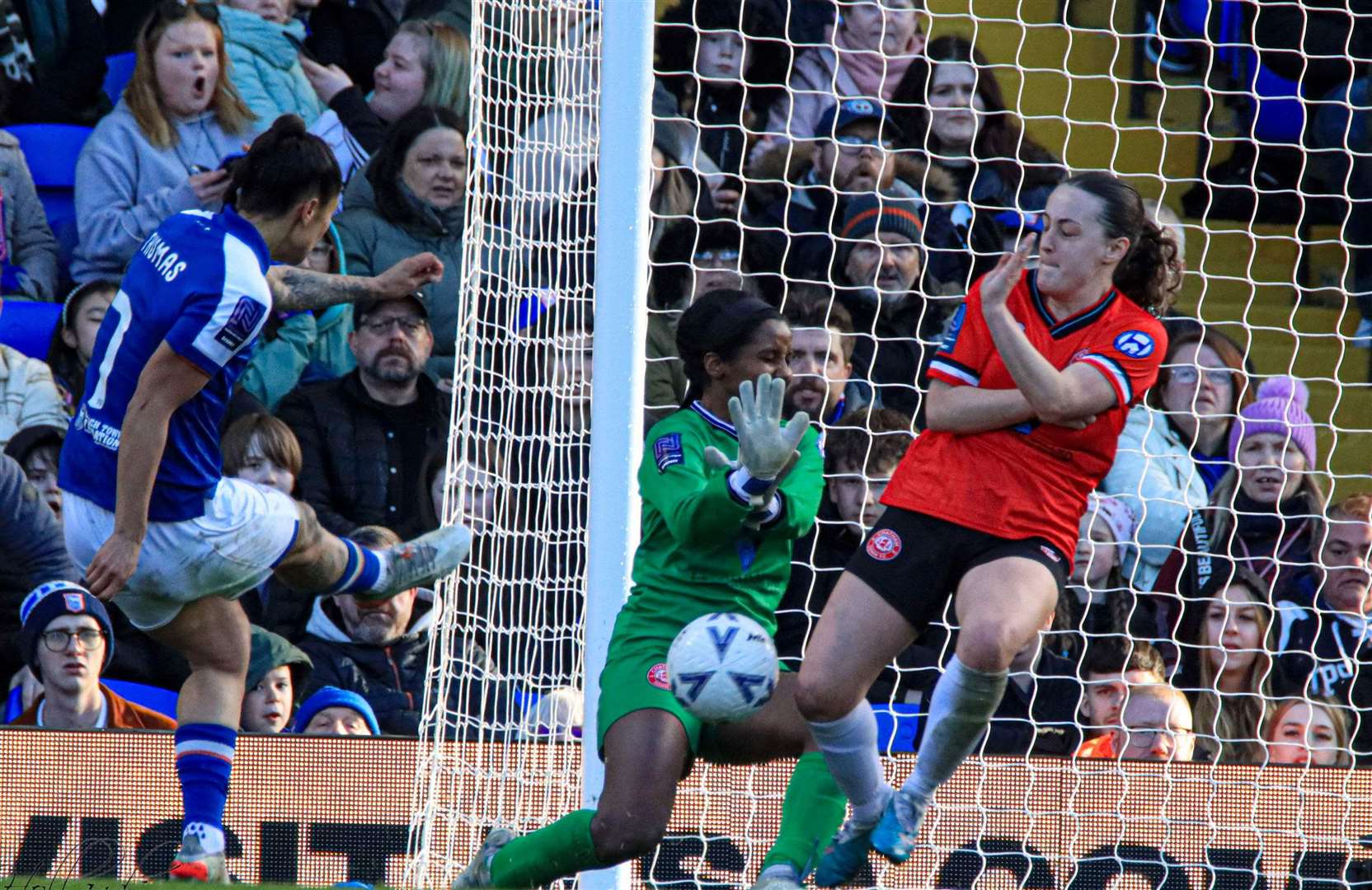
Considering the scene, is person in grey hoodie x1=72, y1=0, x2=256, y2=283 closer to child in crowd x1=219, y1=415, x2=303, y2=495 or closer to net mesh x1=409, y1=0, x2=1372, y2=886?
child in crowd x1=219, y1=415, x2=303, y2=495

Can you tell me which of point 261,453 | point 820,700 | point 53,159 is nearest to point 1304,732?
point 820,700

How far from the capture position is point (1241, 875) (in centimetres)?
586

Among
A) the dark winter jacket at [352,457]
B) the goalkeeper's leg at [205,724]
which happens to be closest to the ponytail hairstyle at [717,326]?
the goalkeeper's leg at [205,724]

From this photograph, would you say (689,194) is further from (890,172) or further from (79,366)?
(79,366)

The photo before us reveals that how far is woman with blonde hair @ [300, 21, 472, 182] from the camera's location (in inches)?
298

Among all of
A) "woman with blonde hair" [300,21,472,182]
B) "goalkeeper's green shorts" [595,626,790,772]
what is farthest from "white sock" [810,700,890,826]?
"woman with blonde hair" [300,21,472,182]

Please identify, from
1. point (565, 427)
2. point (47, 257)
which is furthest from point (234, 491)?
point (47, 257)

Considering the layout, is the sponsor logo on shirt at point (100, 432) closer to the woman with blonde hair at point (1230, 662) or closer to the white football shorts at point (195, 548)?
the white football shorts at point (195, 548)

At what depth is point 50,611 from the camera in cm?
582

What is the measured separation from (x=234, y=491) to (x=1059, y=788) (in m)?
3.12

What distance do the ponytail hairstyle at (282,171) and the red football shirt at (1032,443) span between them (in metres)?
1.64

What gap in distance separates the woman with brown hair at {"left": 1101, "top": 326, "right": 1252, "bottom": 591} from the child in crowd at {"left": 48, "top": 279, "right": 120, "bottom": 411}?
4240 mm

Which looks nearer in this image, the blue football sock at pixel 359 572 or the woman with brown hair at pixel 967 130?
the blue football sock at pixel 359 572

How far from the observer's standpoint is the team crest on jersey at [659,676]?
13.1ft
